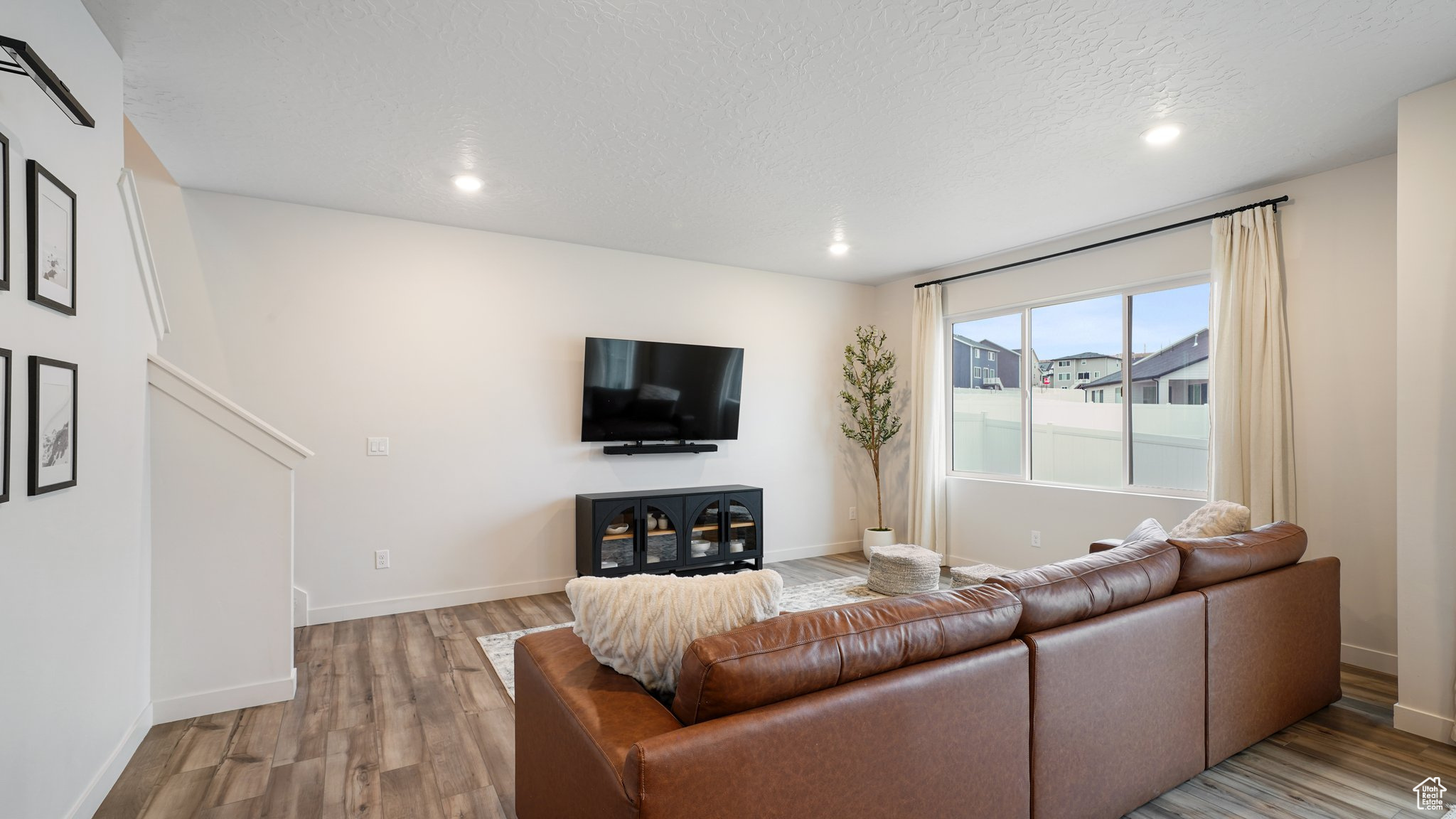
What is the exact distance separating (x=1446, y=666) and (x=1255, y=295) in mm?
1936

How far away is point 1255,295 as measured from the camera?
11.8 ft

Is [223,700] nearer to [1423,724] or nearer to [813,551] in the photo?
[813,551]

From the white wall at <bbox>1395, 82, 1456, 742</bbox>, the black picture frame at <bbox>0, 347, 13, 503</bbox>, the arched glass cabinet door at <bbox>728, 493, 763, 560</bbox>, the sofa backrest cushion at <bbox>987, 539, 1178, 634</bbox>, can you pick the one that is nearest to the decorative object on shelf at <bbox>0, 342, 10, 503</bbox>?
the black picture frame at <bbox>0, 347, 13, 503</bbox>

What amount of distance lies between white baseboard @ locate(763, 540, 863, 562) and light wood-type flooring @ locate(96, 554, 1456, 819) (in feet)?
9.52

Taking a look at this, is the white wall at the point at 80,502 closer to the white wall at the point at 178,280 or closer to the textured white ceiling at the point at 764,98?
the textured white ceiling at the point at 764,98

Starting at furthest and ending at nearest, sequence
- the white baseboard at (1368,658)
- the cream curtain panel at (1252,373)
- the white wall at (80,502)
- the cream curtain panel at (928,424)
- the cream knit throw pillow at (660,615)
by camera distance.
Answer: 1. the cream curtain panel at (928,424)
2. the cream curtain panel at (1252,373)
3. the white baseboard at (1368,658)
4. the white wall at (80,502)
5. the cream knit throw pillow at (660,615)

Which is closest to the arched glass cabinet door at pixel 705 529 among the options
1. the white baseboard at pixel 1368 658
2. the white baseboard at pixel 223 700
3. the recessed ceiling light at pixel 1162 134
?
the white baseboard at pixel 223 700

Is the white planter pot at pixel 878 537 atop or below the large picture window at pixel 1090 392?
below

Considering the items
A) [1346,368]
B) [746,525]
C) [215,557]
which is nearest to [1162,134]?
[1346,368]

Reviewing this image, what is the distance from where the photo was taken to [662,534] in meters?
4.80

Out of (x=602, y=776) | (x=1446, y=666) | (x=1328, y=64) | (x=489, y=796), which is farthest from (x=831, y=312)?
(x=602, y=776)

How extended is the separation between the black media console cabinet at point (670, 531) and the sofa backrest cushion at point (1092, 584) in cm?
287

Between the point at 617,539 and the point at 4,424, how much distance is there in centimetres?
334

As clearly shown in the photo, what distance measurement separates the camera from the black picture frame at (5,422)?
155 centimetres
